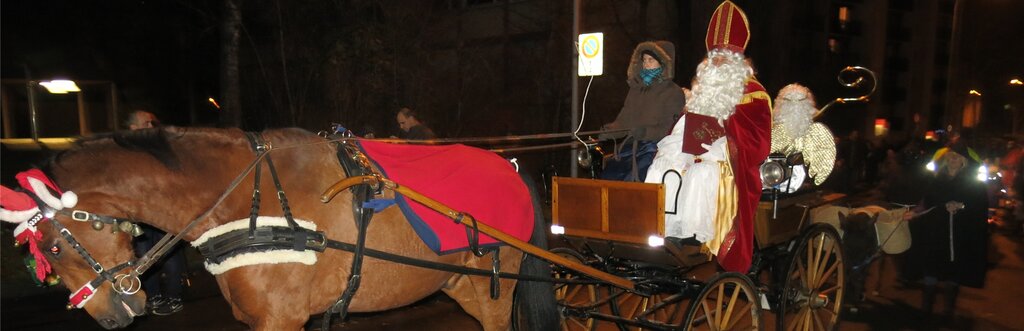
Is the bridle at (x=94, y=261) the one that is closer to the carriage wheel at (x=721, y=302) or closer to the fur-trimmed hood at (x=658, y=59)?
the carriage wheel at (x=721, y=302)

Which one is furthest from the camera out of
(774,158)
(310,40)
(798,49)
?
(798,49)

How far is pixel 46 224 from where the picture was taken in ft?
8.17

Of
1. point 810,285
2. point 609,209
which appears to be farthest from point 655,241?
point 810,285

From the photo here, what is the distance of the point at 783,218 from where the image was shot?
4938mm

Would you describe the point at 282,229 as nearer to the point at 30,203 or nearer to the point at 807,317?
the point at 30,203

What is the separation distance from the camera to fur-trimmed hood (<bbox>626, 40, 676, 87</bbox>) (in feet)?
14.4

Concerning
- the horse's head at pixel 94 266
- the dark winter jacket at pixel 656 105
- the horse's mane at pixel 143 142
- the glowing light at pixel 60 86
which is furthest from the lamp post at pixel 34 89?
the dark winter jacket at pixel 656 105

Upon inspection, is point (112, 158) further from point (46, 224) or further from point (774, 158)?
A: point (774, 158)

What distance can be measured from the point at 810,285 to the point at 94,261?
15.6 ft

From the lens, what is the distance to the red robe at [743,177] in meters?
4.12

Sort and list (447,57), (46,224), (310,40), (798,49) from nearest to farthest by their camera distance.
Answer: (46,224)
(310,40)
(447,57)
(798,49)

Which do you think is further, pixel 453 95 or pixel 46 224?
pixel 453 95

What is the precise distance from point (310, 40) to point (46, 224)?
1087cm

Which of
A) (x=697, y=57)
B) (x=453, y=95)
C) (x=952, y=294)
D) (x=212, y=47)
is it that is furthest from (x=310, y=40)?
(x=952, y=294)
